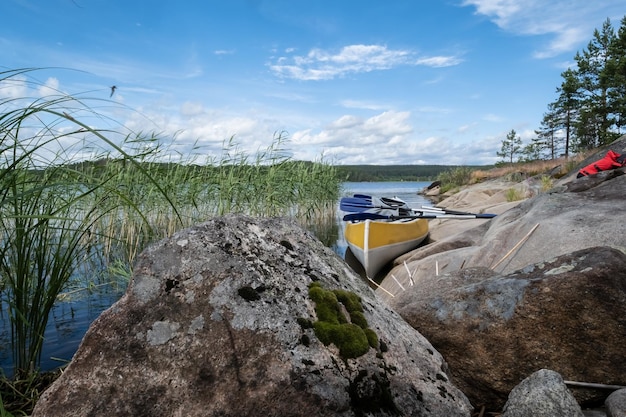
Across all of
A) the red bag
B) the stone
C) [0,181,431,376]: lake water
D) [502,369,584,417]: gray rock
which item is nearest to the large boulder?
[502,369,584,417]: gray rock

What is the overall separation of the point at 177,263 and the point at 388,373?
1069mm

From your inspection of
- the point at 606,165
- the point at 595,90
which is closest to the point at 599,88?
the point at 595,90

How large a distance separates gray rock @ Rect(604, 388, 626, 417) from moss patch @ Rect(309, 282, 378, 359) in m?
1.35

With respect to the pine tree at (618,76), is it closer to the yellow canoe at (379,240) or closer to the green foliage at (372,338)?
the yellow canoe at (379,240)

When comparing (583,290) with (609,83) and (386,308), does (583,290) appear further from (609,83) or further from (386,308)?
(609,83)

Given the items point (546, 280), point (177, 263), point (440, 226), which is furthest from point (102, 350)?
point (440, 226)

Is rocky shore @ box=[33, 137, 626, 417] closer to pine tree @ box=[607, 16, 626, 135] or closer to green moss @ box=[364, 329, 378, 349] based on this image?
green moss @ box=[364, 329, 378, 349]

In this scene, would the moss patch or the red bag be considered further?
the red bag

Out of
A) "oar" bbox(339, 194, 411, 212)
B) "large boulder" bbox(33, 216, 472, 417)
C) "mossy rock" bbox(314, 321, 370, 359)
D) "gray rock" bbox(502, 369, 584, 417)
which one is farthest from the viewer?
"oar" bbox(339, 194, 411, 212)

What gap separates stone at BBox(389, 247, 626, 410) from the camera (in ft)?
9.79

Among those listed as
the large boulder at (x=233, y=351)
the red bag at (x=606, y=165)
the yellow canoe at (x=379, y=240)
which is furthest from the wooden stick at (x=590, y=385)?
the red bag at (x=606, y=165)

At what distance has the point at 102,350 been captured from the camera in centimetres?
198

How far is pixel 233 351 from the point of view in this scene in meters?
1.97

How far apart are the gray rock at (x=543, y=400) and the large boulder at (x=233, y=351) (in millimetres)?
264
